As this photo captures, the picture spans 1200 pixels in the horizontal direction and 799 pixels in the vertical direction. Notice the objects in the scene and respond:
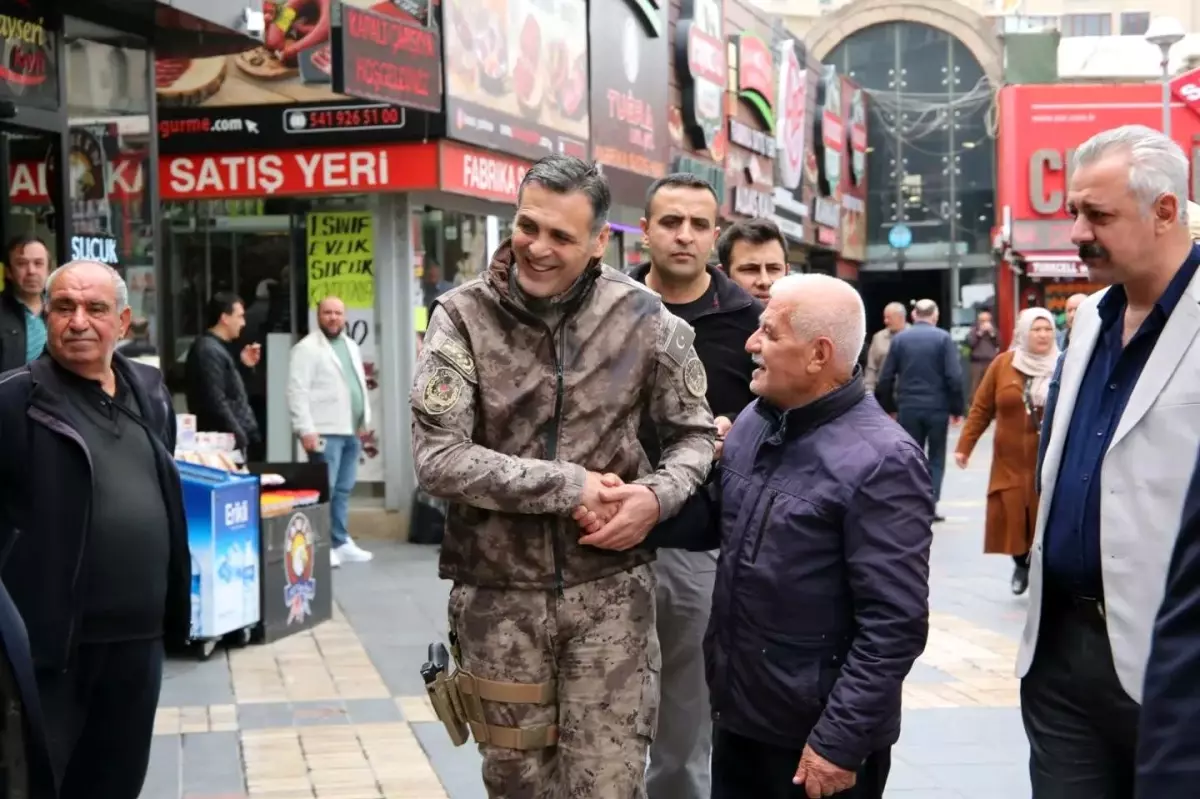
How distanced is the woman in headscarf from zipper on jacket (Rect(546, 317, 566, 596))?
6.45 meters

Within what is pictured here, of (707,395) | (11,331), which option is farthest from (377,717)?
(707,395)

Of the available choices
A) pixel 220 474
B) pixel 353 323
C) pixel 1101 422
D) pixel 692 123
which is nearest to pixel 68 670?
pixel 1101 422

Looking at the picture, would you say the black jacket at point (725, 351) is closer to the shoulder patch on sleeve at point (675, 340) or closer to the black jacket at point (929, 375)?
the shoulder patch on sleeve at point (675, 340)

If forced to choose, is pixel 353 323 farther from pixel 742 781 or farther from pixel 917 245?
pixel 917 245

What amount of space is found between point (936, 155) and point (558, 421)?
3749 centimetres

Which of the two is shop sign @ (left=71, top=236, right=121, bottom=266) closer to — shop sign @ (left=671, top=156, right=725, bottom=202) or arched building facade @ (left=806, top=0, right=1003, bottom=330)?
shop sign @ (left=671, top=156, right=725, bottom=202)

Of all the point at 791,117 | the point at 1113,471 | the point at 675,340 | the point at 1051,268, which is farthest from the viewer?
the point at 1051,268

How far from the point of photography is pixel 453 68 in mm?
13148

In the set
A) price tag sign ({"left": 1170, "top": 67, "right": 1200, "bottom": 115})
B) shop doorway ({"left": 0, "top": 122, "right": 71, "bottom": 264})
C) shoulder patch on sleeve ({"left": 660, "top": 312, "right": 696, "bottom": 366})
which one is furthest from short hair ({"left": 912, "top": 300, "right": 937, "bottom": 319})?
shoulder patch on sleeve ({"left": 660, "top": 312, "right": 696, "bottom": 366})

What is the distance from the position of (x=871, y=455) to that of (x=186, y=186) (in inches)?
415

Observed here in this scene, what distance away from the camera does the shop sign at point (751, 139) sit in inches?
958

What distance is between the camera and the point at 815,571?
11.1ft

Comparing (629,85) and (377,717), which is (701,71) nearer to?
(629,85)

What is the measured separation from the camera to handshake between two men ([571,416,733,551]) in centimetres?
347
